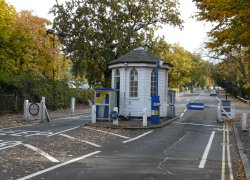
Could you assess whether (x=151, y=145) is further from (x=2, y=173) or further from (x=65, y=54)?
(x=65, y=54)

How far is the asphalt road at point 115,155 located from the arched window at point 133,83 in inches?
258

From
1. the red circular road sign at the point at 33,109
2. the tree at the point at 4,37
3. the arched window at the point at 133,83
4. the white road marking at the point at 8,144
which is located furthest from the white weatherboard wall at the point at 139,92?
the white road marking at the point at 8,144

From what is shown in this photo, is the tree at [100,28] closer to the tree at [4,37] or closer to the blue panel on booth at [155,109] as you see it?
the tree at [4,37]

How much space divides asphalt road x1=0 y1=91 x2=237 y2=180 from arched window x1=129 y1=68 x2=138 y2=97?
6.55 meters

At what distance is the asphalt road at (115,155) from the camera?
925 centimetres

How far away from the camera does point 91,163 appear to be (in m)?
10.4

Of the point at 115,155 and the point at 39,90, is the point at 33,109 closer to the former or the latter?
the point at 39,90

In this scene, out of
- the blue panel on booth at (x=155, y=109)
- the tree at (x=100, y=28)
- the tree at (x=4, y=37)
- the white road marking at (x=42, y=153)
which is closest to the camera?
the white road marking at (x=42, y=153)

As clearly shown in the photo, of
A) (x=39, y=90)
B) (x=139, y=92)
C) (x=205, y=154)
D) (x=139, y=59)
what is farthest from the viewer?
(x=39, y=90)

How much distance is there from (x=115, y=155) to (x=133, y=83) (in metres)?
13.0

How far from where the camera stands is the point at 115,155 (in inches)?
468

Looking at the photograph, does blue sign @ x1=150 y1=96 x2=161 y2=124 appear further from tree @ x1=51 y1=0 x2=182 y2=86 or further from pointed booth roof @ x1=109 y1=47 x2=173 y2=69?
tree @ x1=51 y1=0 x2=182 y2=86

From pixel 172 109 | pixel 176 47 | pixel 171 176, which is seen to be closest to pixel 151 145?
pixel 171 176

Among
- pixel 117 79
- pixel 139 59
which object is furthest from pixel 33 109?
Result: pixel 139 59
